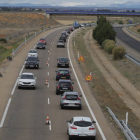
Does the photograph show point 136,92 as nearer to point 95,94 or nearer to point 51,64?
point 95,94

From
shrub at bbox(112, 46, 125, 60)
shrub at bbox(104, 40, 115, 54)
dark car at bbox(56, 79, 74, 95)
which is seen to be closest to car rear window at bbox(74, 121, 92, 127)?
dark car at bbox(56, 79, 74, 95)

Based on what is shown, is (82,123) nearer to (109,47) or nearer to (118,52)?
(118,52)

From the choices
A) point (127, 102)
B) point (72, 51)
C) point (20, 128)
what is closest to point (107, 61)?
point (72, 51)

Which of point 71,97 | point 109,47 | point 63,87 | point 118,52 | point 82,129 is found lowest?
point 109,47

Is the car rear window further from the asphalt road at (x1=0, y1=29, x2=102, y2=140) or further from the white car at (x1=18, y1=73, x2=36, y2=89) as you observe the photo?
the white car at (x1=18, y1=73, x2=36, y2=89)

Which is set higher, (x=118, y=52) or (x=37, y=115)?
(x=37, y=115)

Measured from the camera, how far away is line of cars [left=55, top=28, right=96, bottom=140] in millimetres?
19062

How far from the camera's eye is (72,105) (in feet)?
89.0

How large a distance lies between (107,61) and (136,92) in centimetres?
2347

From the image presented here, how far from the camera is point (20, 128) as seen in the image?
2220 centimetres

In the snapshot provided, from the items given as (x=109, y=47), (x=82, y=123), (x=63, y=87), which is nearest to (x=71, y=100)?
(x=63, y=87)

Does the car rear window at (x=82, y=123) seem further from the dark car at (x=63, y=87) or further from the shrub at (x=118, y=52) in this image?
the shrub at (x=118, y=52)

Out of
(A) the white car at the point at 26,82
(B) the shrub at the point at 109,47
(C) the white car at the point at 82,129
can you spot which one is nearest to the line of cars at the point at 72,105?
(C) the white car at the point at 82,129

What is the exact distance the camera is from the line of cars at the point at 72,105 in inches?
750
